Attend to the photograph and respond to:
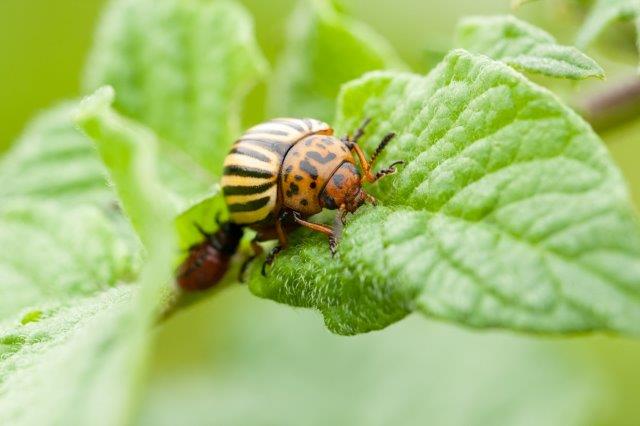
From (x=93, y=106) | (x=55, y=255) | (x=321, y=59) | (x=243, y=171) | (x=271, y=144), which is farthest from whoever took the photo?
(x=321, y=59)

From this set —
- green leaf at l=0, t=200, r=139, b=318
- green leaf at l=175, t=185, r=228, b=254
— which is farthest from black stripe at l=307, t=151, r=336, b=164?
green leaf at l=0, t=200, r=139, b=318

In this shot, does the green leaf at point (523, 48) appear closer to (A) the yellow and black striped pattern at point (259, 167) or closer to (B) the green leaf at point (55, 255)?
(A) the yellow and black striped pattern at point (259, 167)

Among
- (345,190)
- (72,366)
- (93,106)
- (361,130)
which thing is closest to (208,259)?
(345,190)

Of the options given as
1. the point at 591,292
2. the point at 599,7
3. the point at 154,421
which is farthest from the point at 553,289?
the point at 154,421

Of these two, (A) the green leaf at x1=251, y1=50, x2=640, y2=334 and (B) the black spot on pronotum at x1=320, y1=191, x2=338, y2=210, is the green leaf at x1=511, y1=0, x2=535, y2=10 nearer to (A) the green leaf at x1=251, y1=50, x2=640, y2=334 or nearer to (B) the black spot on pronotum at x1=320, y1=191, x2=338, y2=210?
(A) the green leaf at x1=251, y1=50, x2=640, y2=334

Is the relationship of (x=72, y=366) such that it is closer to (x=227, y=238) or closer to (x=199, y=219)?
(x=199, y=219)

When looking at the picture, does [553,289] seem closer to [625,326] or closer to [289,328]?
[625,326]
